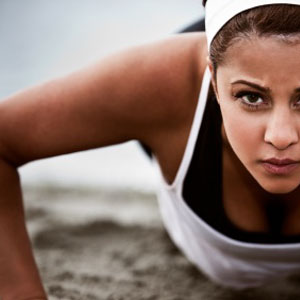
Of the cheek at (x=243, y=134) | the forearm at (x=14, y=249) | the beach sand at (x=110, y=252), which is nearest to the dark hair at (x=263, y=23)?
the cheek at (x=243, y=134)

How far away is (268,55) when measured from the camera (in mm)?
1055

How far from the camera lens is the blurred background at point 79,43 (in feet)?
9.71

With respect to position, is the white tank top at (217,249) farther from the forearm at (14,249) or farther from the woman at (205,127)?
the forearm at (14,249)

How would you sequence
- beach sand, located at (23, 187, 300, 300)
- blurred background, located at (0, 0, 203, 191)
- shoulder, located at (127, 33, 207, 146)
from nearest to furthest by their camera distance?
shoulder, located at (127, 33, 207, 146)
beach sand, located at (23, 187, 300, 300)
blurred background, located at (0, 0, 203, 191)

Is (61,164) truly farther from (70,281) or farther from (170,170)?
(170,170)

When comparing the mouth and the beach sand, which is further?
the beach sand

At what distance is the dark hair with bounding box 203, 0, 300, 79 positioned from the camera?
3.43 feet

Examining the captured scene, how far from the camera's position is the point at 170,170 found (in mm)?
1549

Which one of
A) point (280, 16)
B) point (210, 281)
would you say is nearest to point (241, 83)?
point (280, 16)

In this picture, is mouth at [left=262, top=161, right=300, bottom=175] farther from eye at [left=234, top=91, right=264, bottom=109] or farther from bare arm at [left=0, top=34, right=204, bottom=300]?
bare arm at [left=0, top=34, right=204, bottom=300]

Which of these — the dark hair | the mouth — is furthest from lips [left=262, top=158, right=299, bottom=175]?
the dark hair

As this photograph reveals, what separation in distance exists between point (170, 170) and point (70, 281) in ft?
1.73

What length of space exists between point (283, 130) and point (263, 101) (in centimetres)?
7

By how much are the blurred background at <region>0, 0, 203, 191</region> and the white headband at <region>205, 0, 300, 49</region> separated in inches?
64.5
